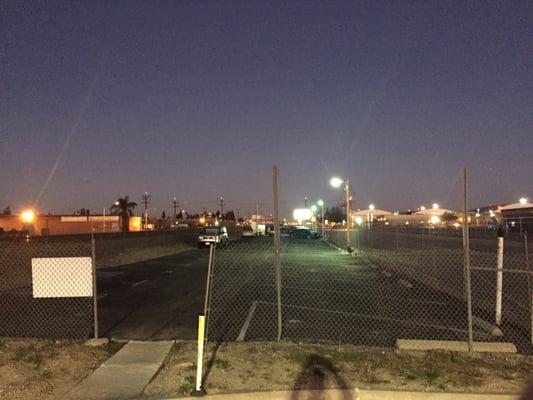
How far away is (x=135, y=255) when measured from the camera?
3086 centimetres

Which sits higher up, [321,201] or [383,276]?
[321,201]

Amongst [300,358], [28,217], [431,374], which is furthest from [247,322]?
[28,217]

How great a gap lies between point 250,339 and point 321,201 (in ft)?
147

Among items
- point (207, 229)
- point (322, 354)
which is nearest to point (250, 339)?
point (322, 354)

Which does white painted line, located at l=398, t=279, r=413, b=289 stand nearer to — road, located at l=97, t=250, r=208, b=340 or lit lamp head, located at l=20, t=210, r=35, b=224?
road, located at l=97, t=250, r=208, b=340

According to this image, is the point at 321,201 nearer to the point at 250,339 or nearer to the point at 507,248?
the point at 507,248

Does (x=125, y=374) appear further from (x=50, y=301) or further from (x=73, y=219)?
(x=73, y=219)

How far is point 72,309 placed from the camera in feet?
42.4

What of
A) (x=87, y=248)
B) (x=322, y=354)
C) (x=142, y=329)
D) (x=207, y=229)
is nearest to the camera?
(x=322, y=354)

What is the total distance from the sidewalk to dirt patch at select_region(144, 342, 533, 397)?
0.17 m

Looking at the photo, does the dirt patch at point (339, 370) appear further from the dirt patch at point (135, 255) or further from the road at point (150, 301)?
the dirt patch at point (135, 255)

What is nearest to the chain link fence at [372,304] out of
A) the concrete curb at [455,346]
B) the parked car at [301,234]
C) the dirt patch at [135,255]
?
the concrete curb at [455,346]

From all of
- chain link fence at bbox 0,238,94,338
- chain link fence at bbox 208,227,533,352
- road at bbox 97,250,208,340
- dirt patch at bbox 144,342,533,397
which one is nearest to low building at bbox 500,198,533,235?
chain link fence at bbox 208,227,533,352

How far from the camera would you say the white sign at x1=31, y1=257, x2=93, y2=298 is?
361 inches
